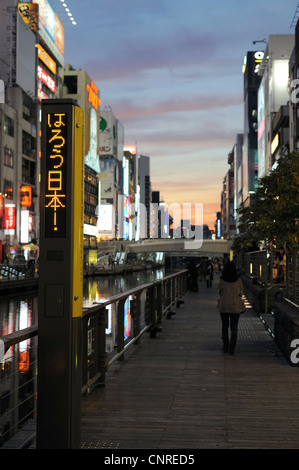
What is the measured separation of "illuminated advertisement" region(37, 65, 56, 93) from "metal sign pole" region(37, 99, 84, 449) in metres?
94.4

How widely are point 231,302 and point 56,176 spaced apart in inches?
288

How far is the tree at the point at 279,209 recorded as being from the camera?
1981 centimetres

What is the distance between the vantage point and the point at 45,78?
98000 mm

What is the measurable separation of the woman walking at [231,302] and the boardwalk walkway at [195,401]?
0.34m

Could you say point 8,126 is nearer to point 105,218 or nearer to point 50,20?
point 50,20

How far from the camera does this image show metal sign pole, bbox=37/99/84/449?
4836mm

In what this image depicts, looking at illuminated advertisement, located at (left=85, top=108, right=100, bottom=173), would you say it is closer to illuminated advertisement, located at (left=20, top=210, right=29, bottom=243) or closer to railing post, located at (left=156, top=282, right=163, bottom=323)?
illuminated advertisement, located at (left=20, top=210, right=29, bottom=243)

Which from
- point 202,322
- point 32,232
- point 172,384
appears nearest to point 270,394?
point 172,384

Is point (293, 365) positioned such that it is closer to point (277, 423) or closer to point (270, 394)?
point (270, 394)

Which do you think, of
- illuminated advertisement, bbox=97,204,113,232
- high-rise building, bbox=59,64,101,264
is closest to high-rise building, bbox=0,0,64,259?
high-rise building, bbox=59,64,101,264

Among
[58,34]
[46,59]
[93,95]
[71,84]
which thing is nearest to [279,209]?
[46,59]

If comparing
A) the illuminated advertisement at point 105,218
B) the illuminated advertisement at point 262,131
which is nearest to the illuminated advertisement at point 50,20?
the illuminated advertisement at point 262,131

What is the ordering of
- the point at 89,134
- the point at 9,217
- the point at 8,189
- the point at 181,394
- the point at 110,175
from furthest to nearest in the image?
the point at 110,175
the point at 89,134
the point at 8,189
the point at 9,217
the point at 181,394

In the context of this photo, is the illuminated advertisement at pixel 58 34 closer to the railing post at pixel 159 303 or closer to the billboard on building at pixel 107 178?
the billboard on building at pixel 107 178
